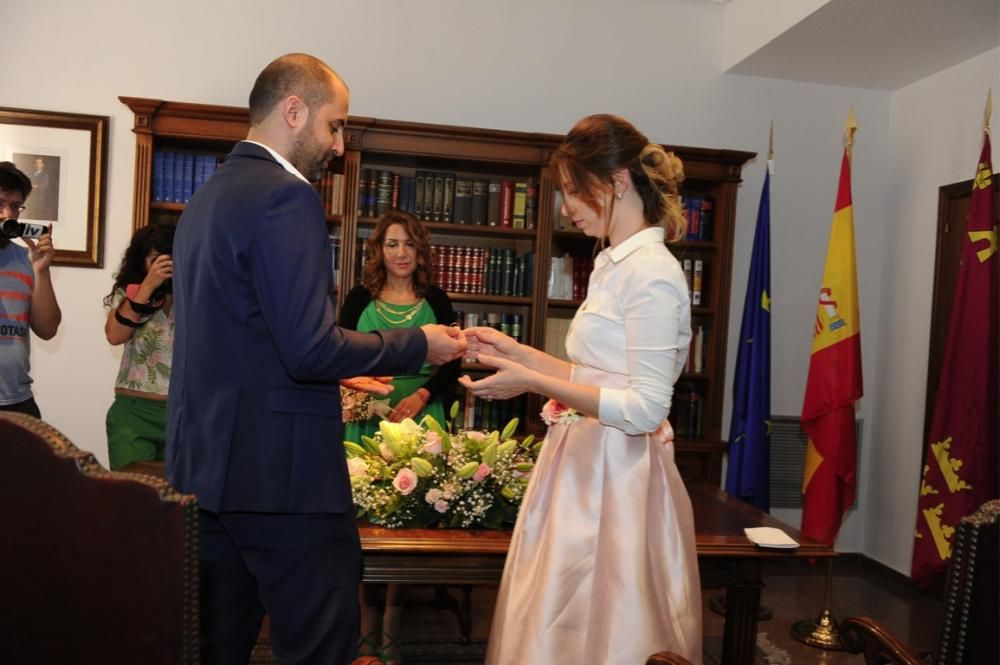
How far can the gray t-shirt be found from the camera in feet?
9.27

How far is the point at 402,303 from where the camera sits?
12.2ft

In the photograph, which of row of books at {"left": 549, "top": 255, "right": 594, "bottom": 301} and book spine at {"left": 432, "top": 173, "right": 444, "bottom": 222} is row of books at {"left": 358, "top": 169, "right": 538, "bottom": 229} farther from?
row of books at {"left": 549, "top": 255, "right": 594, "bottom": 301}

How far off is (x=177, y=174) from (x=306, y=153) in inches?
114

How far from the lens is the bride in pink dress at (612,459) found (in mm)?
1733

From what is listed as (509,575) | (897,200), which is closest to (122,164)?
(509,575)

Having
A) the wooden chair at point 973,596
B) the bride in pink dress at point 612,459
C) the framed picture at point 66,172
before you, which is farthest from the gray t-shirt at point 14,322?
the wooden chair at point 973,596

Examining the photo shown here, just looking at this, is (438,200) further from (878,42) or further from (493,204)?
(878,42)

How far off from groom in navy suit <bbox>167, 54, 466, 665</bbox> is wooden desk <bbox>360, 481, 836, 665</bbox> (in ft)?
1.19

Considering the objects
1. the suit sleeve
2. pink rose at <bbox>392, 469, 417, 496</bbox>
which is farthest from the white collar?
pink rose at <bbox>392, 469, 417, 496</bbox>

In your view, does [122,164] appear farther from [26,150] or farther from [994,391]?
[994,391]

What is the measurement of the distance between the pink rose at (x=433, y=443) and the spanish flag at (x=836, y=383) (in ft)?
9.22

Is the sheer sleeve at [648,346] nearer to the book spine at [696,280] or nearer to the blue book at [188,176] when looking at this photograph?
the book spine at [696,280]

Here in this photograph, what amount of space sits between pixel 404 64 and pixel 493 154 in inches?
30.8

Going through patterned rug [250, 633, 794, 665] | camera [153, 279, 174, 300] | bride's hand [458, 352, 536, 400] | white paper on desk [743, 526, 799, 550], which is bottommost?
patterned rug [250, 633, 794, 665]
